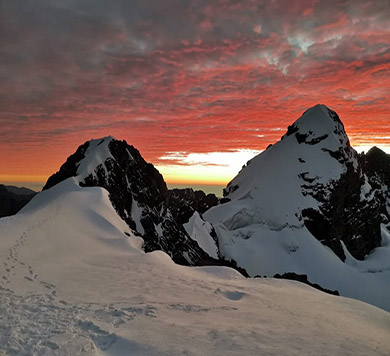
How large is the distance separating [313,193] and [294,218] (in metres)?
11.0

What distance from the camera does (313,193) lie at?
83625 millimetres

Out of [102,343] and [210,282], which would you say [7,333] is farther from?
[210,282]

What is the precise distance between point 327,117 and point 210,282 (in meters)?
95.7

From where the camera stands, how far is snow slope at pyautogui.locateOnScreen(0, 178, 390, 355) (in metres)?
6.98

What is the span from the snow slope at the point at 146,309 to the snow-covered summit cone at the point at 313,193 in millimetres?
63111

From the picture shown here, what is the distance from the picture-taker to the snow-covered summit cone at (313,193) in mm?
80188

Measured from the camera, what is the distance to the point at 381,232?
94750 millimetres

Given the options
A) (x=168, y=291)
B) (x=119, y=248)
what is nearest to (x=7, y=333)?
(x=168, y=291)

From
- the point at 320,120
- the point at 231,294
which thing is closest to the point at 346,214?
the point at 320,120

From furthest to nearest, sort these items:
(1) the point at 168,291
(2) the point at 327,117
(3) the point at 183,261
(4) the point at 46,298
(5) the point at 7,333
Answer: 1. (2) the point at 327,117
2. (3) the point at 183,261
3. (1) the point at 168,291
4. (4) the point at 46,298
5. (5) the point at 7,333

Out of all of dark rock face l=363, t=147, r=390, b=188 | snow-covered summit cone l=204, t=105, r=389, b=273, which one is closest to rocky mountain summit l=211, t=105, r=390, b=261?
snow-covered summit cone l=204, t=105, r=389, b=273

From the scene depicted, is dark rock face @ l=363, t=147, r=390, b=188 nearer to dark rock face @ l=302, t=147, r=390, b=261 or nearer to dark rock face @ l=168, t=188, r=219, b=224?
dark rock face @ l=302, t=147, r=390, b=261

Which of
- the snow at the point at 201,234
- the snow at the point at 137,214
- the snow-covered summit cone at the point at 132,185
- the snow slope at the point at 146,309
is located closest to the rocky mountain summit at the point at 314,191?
the snow at the point at 201,234

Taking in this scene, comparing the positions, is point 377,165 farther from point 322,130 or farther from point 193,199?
point 193,199
